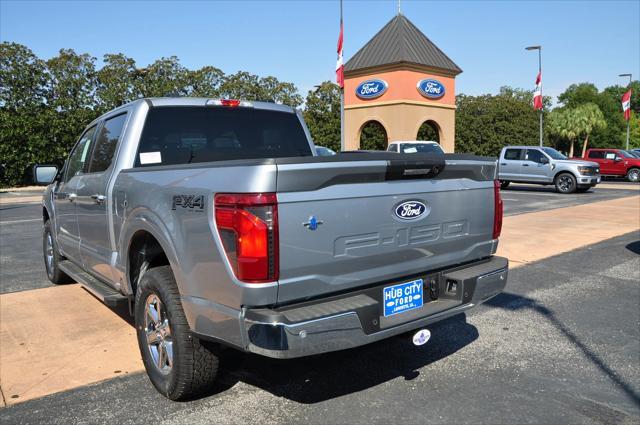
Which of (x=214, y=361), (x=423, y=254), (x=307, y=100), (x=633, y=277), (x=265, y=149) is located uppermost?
(x=307, y=100)

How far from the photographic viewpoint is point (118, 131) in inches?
176

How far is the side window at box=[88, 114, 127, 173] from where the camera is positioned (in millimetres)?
4453

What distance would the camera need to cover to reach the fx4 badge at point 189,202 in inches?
112

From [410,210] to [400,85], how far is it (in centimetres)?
2770

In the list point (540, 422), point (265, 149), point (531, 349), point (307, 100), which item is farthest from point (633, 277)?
point (307, 100)

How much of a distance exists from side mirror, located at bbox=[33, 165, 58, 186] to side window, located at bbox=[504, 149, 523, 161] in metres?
19.5

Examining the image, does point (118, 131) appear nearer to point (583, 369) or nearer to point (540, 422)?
point (540, 422)

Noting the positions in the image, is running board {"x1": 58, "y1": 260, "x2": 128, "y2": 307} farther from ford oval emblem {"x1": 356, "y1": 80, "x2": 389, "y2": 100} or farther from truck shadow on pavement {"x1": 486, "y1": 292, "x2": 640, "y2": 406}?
ford oval emblem {"x1": 356, "y1": 80, "x2": 389, "y2": 100}

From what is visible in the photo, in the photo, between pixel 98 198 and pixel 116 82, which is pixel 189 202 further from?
pixel 116 82

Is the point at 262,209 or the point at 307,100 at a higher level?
the point at 307,100

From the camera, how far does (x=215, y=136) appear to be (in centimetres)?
448

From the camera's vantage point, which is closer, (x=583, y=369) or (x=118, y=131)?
(x=583, y=369)

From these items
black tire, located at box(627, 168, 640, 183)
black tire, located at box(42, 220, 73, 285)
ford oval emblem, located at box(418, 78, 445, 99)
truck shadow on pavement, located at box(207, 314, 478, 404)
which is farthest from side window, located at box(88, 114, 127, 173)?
black tire, located at box(627, 168, 640, 183)

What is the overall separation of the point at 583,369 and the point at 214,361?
267cm
